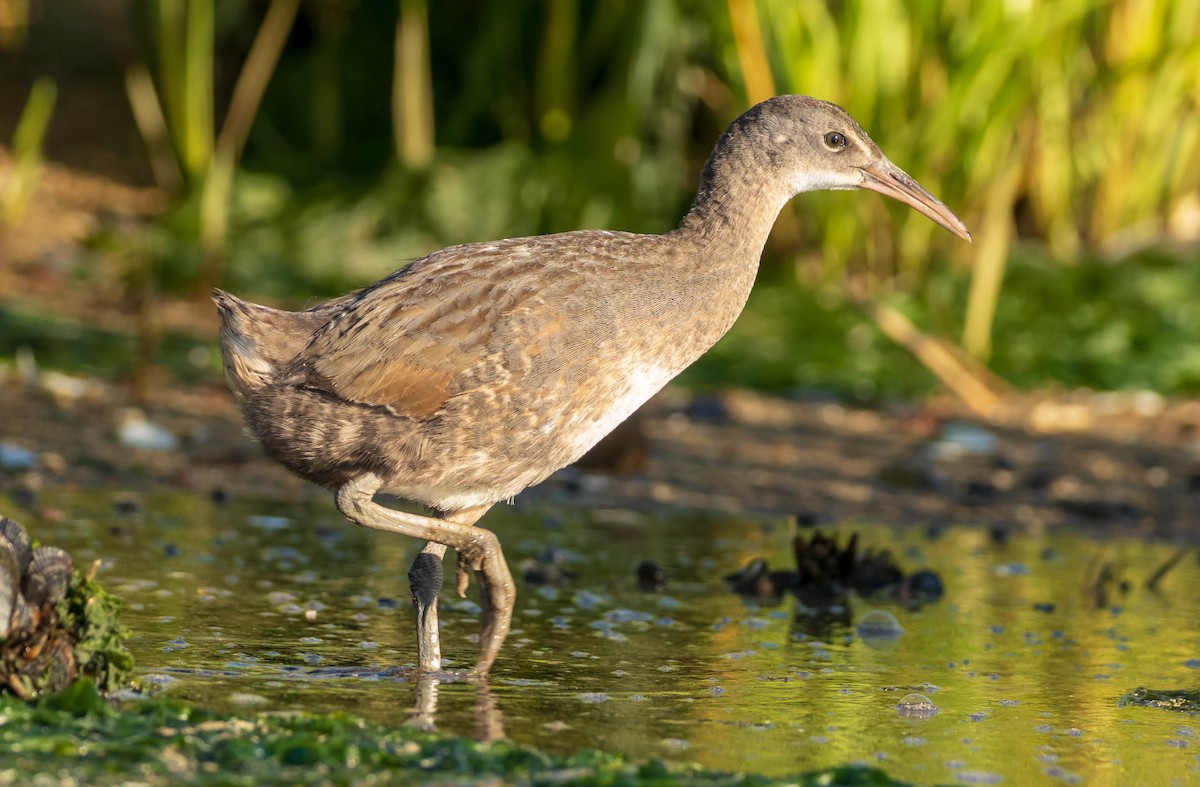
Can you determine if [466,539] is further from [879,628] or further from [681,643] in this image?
[879,628]

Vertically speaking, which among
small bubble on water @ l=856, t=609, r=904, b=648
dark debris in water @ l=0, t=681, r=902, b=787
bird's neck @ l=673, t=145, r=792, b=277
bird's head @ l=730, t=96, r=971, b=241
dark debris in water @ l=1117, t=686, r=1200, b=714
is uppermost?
bird's head @ l=730, t=96, r=971, b=241

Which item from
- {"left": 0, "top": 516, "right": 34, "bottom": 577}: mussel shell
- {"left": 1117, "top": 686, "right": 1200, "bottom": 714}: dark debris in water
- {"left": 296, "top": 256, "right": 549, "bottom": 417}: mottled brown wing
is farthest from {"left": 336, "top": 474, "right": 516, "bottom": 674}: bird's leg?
{"left": 1117, "top": 686, "right": 1200, "bottom": 714}: dark debris in water

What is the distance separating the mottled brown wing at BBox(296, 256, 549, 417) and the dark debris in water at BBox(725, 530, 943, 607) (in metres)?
1.73

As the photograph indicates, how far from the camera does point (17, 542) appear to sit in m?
4.11

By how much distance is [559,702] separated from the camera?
4434 mm

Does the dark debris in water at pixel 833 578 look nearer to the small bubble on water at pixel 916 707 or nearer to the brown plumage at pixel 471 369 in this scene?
the brown plumage at pixel 471 369

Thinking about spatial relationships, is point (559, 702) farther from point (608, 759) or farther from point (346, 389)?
→ point (346, 389)

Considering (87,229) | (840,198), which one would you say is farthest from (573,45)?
(87,229)

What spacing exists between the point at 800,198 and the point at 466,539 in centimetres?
601

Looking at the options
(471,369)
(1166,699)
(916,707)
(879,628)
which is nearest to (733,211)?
(471,369)

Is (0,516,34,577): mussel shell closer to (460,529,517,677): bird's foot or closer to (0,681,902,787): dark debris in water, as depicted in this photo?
(0,681,902,787): dark debris in water

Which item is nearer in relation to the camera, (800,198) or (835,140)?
(835,140)

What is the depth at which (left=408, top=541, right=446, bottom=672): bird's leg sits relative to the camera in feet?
15.8

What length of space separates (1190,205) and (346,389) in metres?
8.11
